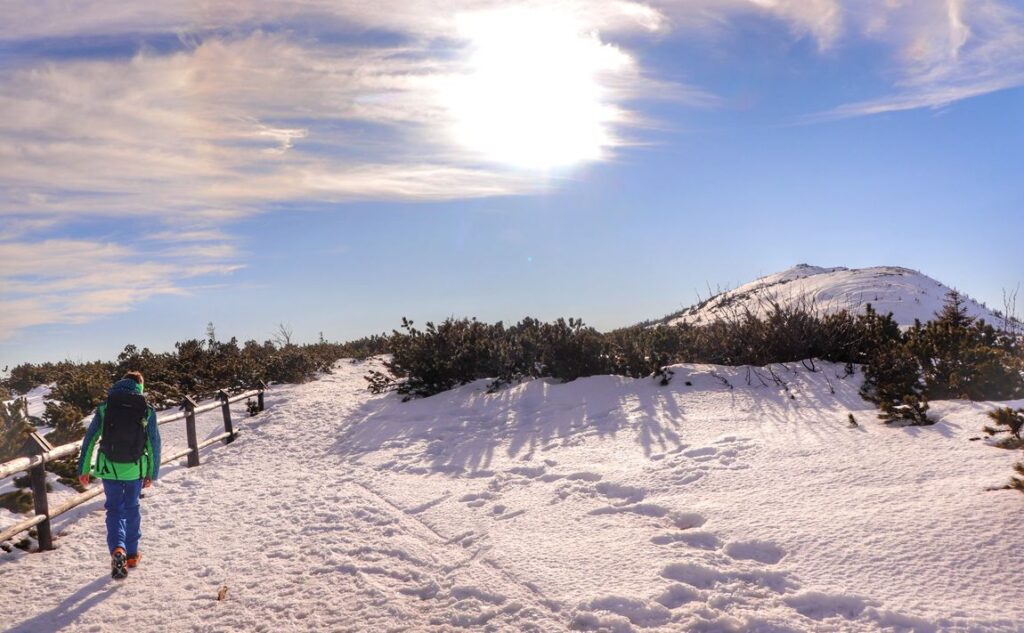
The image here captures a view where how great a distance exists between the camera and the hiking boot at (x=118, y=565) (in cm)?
559

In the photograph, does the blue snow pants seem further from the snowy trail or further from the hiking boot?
the snowy trail

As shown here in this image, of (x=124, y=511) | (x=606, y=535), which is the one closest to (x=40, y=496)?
(x=124, y=511)

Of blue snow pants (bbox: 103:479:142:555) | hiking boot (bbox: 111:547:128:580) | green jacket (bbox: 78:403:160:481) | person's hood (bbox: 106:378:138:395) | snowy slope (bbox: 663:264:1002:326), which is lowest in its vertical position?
hiking boot (bbox: 111:547:128:580)

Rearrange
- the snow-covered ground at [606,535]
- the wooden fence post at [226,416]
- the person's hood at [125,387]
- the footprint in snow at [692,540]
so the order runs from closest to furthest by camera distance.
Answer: the snow-covered ground at [606,535] < the footprint in snow at [692,540] < the person's hood at [125,387] < the wooden fence post at [226,416]

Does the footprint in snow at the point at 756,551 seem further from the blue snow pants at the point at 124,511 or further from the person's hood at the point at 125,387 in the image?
the person's hood at the point at 125,387

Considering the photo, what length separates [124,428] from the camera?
5.82m

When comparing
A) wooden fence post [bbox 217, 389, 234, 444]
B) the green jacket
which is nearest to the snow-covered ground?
the green jacket

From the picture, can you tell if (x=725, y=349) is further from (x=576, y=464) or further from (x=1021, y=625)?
(x=1021, y=625)

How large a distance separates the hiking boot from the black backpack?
0.82 meters

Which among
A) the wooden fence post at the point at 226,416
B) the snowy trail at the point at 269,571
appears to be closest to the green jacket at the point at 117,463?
the snowy trail at the point at 269,571

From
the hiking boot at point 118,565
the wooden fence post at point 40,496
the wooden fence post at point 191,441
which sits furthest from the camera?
the wooden fence post at point 191,441

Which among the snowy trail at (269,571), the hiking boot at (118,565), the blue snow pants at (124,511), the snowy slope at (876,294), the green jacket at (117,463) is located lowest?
the snowy trail at (269,571)

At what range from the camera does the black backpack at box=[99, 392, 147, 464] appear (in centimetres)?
573

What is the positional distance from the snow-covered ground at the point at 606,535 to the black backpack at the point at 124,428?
1.14m
